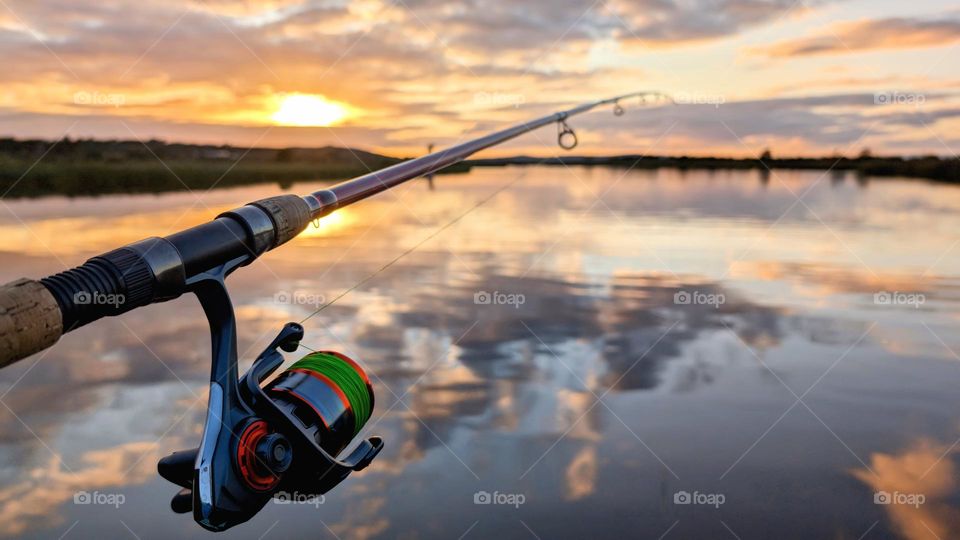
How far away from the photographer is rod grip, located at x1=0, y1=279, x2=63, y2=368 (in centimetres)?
195

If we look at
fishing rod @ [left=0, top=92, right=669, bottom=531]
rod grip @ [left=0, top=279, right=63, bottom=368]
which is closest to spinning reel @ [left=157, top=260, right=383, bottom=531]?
fishing rod @ [left=0, top=92, right=669, bottom=531]

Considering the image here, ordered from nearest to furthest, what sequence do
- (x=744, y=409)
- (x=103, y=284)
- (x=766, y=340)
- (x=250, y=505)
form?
(x=103, y=284)
(x=250, y=505)
(x=744, y=409)
(x=766, y=340)

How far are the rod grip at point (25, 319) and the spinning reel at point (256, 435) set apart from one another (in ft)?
1.68

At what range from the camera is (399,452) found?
523 centimetres

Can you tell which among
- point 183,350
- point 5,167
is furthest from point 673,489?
point 5,167

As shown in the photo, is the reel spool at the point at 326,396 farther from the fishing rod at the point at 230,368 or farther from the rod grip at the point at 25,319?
the rod grip at the point at 25,319

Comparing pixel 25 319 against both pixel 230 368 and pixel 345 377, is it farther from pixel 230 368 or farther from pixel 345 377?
pixel 345 377

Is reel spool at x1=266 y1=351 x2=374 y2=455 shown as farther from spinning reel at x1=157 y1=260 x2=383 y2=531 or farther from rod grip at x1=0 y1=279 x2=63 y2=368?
rod grip at x1=0 y1=279 x2=63 y2=368

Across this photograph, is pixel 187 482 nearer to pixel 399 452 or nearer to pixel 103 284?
pixel 103 284

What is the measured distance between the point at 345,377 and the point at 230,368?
639 mm

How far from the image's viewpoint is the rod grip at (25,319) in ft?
6.39

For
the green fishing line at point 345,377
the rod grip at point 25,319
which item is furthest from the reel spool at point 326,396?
the rod grip at point 25,319

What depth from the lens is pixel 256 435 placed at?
8.65ft

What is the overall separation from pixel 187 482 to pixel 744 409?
4.85 m
